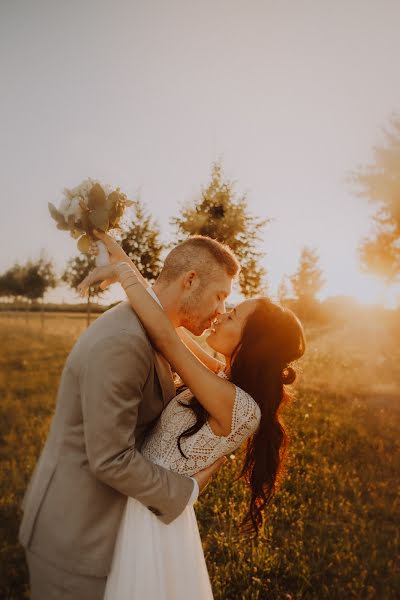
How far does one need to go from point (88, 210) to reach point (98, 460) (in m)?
1.69

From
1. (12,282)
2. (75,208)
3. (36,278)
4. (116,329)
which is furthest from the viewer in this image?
(12,282)

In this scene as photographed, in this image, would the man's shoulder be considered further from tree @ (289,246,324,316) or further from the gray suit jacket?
tree @ (289,246,324,316)

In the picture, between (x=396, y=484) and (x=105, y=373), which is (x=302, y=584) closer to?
(x=396, y=484)

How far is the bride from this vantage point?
102 inches

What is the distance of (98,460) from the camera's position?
7.43ft

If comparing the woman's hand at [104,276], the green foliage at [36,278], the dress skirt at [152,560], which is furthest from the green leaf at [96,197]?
the green foliage at [36,278]

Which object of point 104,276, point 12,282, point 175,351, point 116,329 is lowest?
point 12,282

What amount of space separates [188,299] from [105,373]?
3.25 feet

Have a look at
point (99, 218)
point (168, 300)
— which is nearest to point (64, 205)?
point (99, 218)

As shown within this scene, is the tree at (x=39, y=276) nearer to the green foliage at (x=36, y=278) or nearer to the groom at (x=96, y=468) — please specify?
the green foliage at (x=36, y=278)

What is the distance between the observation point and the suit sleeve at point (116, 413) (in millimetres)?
2256

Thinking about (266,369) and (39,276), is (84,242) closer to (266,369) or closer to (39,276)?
(266,369)

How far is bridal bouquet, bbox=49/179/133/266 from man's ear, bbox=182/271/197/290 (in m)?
0.61

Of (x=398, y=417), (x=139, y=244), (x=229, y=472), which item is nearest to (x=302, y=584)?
(x=229, y=472)
